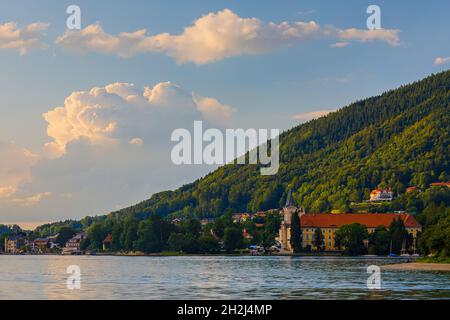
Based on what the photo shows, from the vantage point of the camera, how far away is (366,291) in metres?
69.7

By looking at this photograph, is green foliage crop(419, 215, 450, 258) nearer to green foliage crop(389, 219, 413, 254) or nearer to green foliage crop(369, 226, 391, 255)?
green foliage crop(389, 219, 413, 254)

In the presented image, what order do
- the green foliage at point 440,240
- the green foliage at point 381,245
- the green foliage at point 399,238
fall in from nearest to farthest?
the green foliage at point 440,240
the green foliage at point 399,238
the green foliage at point 381,245

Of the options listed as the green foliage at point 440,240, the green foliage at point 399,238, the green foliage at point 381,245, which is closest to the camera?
the green foliage at point 440,240

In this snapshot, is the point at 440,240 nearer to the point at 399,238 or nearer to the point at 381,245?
the point at 399,238

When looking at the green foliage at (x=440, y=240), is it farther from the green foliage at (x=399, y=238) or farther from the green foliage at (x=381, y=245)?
the green foliage at (x=381, y=245)

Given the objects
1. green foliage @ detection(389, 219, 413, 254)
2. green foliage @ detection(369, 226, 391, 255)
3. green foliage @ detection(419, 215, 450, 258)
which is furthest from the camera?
green foliage @ detection(369, 226, 391, 255)

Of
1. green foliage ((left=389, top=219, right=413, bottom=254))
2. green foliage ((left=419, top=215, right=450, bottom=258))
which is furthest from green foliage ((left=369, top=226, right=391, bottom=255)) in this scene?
green foliage ((left=419, top=215, right=450, bottom=258))

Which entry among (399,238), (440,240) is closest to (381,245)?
(399,238)

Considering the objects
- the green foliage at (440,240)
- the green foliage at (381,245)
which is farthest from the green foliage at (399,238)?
the green foliage at (440,240)

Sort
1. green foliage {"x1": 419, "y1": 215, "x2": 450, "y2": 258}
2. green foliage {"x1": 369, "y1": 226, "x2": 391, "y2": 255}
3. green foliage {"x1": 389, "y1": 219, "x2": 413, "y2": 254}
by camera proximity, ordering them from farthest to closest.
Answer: green foliage {"x1": 369, "y1": 226, "x2": 391, "y2": 255}, green foliage {"x1": 389, "y1": 219, "x2": 413, "y2": 254}, green foliage {"x1": 419, "y1": 215, "x2": 450, "y2": 258}

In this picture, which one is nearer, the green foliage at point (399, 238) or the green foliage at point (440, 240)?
the green foliage at point (440, 240)

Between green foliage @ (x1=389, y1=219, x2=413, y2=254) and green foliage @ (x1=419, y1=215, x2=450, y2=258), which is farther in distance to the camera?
green foliage @ (x1=389, y1=219, x2=413, y2=254)
